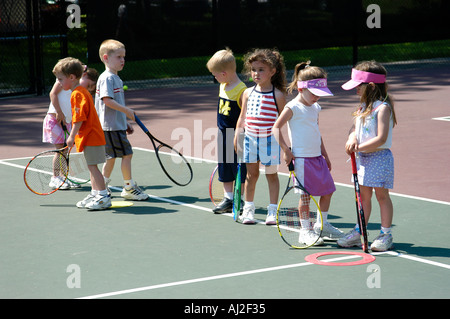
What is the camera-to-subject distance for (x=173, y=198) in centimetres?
826

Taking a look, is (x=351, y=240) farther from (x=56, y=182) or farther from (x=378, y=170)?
(x=56, y=182)

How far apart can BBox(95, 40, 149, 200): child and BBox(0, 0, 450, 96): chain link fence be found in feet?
30.1

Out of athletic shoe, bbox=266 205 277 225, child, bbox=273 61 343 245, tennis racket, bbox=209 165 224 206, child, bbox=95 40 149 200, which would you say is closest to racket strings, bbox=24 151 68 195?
child, bbox=95 40 149 200

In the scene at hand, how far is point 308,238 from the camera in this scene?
6383 millimetres

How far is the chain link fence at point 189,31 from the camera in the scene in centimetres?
1755

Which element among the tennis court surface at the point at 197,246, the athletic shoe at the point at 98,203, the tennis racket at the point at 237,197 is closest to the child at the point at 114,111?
the tennis court surface at the point at 197,246

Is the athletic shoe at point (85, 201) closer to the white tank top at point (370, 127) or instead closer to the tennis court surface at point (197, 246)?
the tennis court surface at point (197, 246)

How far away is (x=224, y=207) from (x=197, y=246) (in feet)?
3.94

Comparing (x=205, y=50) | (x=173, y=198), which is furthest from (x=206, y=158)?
(x=205, y=50)

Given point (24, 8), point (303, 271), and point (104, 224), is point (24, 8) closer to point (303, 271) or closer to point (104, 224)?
point (104, 224)

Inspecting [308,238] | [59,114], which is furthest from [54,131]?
[308,238]

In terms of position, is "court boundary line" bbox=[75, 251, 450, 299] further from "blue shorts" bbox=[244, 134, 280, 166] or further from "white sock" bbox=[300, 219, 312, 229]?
"blue shorts" bbox=[244, 134, 280, 166]

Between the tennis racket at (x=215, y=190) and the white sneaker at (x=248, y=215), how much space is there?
24.6 inches
